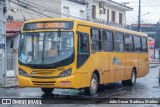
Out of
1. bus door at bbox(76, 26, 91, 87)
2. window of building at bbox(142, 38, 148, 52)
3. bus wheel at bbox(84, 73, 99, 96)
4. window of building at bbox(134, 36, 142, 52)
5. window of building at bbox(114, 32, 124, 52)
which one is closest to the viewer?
bus door at bbox(76, 26, 91, 87)

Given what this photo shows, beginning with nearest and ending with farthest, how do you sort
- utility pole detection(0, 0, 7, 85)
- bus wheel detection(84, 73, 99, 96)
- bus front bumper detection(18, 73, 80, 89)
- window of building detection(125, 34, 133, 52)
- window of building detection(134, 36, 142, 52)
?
1. bus front bumper detection(18, 73, 80, 89)
2. bus wheel detection(84, 73, 99, 96)
3. utility pole detection(0, 0, 7, 85)
4. window of building detection(125, 34, 133, 52)
5. window of building detection(134, 36, 142, 52)

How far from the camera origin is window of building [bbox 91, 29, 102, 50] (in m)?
16.8

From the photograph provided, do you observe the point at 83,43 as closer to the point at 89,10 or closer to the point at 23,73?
the point at 23,73

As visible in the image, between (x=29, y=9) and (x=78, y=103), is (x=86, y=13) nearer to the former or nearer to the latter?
(x=29, y=9)

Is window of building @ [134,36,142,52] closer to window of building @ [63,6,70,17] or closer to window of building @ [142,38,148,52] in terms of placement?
window of building @ [142,38,148,52]

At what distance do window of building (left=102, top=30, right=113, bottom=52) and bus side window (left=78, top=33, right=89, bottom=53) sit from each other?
6.67 feet

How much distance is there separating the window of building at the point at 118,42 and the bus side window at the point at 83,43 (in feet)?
12.2

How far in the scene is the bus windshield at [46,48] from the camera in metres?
15.0

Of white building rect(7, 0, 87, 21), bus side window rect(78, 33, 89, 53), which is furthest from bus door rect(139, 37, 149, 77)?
white building rect(7, 0, 87, 21)

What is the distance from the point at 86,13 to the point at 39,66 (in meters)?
25.9

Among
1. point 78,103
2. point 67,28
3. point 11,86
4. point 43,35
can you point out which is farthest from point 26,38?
point 11,86

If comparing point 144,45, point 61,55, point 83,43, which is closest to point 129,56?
point 144,45

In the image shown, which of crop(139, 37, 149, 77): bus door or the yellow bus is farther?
crop(139, 37, 149, 77): bus door

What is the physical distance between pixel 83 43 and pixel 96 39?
152 centimetres
